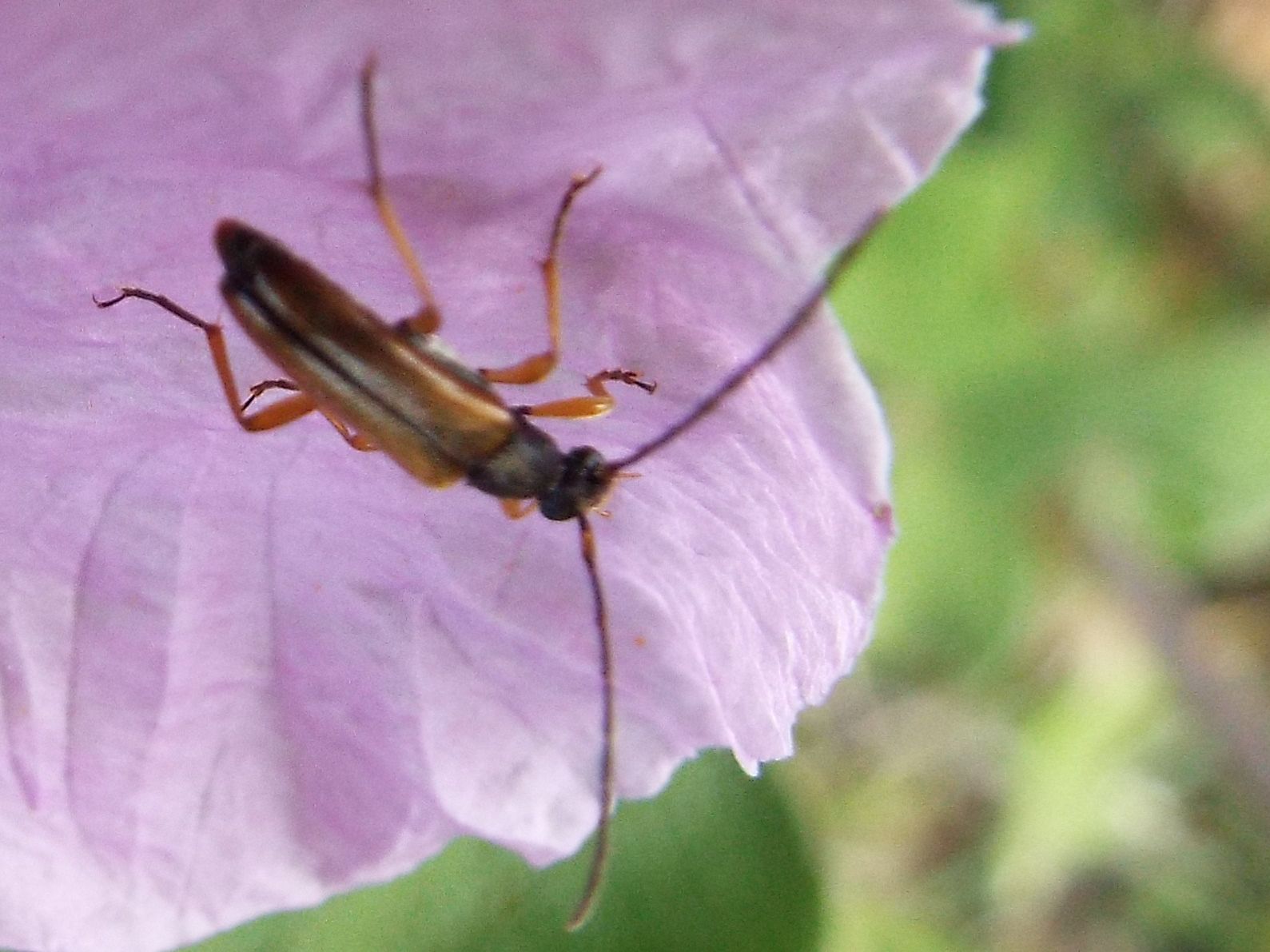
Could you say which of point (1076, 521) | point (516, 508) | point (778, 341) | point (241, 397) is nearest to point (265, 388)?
point (241, 397)

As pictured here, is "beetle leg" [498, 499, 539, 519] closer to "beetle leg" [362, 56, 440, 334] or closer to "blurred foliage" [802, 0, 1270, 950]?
"beetle leg" [362, 56, 440, 334]

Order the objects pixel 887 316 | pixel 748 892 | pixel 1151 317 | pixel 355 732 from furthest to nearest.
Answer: pixel 1151 317
pixel 887 316
pixel 748 892
pixel 355 732

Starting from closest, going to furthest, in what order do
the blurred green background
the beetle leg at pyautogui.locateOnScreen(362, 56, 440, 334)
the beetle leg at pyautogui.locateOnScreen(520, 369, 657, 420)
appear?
the beetle leg at pyautogui.locateOnScreen(362, 56, 440, 334)
the beetle leg at pyautogui.locateOnScreen(520, 369, 657, 420)
the blurred green background

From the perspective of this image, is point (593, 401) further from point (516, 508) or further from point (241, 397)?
point (241, 397)

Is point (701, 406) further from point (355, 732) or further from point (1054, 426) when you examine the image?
point (1054, 426)

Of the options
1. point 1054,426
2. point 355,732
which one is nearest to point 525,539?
point 355,732

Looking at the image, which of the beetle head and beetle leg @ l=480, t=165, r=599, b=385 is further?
the beetle head

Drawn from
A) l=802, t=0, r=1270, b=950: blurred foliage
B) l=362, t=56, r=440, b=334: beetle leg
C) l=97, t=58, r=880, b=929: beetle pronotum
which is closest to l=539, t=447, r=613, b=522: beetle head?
l=97, t=58, r=880, b=929: beetle pronotum
